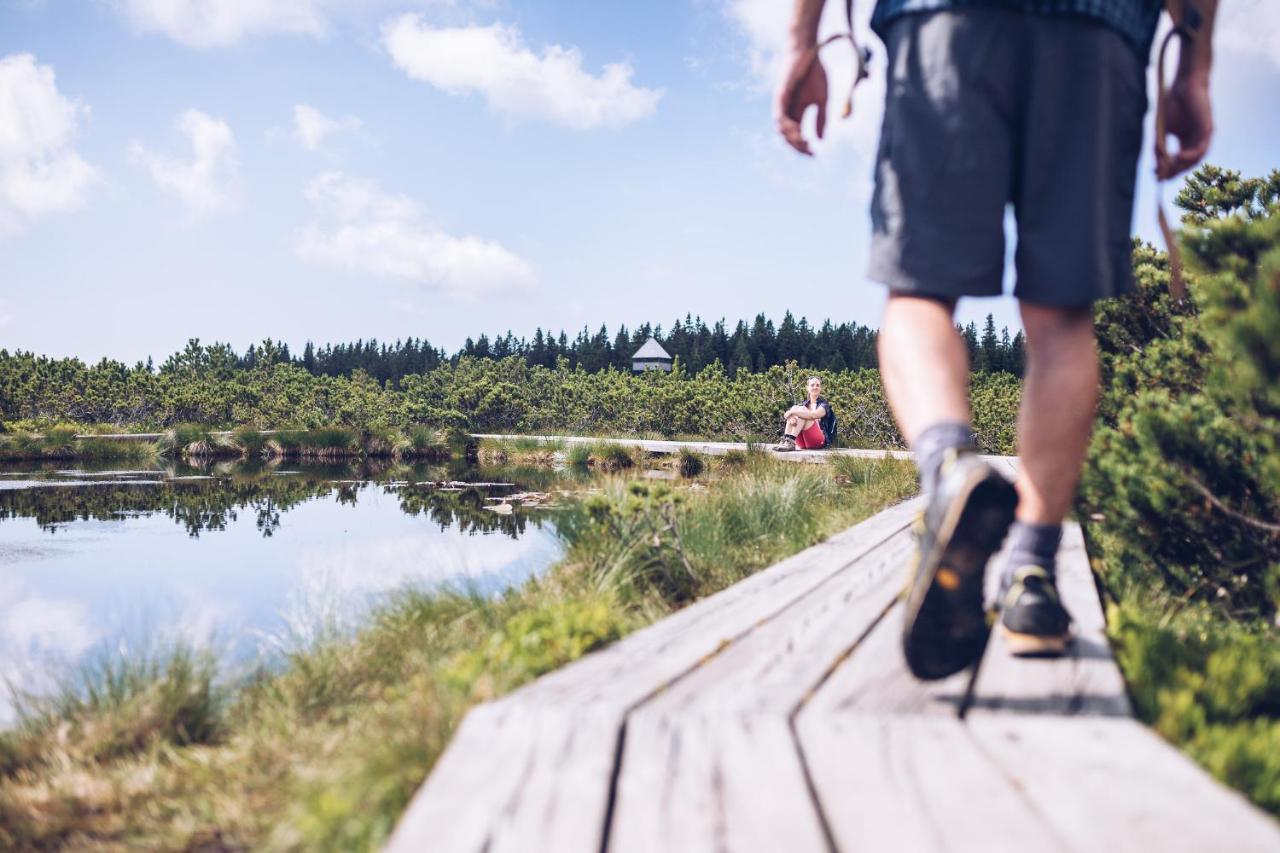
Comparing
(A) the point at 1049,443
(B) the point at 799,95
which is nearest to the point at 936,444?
(A) the point at 1049,443

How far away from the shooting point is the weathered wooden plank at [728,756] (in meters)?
0.85

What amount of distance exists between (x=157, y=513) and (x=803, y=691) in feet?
33.6

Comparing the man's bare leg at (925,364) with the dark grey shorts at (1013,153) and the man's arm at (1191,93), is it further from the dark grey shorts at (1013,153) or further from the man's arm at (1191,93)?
the man's arm at (1191,93)

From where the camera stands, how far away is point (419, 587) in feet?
10.2

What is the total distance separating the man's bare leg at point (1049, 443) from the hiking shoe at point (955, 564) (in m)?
0.22

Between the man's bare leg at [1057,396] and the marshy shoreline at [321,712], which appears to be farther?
the man's bare leg at [1057,396]

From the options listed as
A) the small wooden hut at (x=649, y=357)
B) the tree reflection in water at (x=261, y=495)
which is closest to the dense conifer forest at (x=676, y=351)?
the small wooden hut at (x=649, y=357)

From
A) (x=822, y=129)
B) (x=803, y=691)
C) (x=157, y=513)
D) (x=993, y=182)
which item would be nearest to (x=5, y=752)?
(x=803, y=691)

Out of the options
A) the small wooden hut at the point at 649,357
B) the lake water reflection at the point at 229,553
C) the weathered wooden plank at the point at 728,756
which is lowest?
the lake water reflection at the point at 229,553

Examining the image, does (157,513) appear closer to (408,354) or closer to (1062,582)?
(1062,582)

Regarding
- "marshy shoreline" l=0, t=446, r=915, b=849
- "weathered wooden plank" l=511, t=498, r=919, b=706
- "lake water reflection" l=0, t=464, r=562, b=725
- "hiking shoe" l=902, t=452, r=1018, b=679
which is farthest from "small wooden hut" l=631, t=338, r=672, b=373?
"hiking shoe" l=902, t=452, r=1018, b=679

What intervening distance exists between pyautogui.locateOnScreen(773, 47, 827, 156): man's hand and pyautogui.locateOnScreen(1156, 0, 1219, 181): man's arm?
58cm

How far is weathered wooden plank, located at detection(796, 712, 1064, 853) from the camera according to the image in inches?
32.5

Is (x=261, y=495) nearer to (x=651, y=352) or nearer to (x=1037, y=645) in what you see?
(x=1037, y=645)
